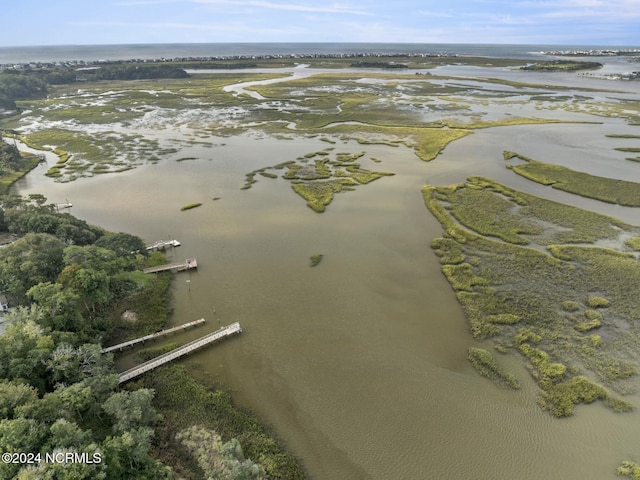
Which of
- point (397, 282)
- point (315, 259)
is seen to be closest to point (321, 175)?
point (315, 259)

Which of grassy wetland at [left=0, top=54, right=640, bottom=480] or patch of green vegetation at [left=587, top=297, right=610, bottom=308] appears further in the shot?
patch of green vegetation at [left=587, top=297, right=610, bottom=308]

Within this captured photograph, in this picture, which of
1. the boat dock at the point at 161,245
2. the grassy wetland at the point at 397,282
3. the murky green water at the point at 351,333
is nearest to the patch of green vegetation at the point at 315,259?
the grassy wetland at the point at 397,282

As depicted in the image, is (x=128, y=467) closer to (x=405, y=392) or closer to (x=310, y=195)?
(x=405, y=392)

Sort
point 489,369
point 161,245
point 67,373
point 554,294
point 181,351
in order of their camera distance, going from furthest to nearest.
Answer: point 161,245
point 554,294
point 181,351
point 489,369
point 67,373

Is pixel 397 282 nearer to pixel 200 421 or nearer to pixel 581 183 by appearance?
pixel 200 421

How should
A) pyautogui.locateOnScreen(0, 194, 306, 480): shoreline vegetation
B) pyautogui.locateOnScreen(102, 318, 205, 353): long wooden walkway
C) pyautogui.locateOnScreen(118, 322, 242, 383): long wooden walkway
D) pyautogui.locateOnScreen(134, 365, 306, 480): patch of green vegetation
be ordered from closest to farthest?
pyautogui.locateOnScreen(0, 194, 306, 480): shoreline vegetation
pyautogui.locateOnScreen(134, 365, 306, 480): patch of green vegetation
pyautogui.locateOnScreen(118, 322, 242, 383): long wooden walkway
pyautogui.locateOnScreen(102, 318, 205, 353): long wooden walkway

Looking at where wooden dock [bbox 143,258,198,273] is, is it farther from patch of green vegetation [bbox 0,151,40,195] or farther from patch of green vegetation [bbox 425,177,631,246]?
patch of green vegetation [bbox 0,151,40,195]

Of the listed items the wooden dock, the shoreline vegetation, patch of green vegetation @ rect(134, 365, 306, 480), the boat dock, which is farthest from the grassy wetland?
the boat dock

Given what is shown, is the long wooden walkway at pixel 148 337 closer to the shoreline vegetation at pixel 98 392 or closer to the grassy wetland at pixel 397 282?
the shoreline vegetation at pixel 98 392
